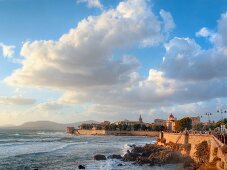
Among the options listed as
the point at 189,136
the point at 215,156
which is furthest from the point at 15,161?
the point at 215,156

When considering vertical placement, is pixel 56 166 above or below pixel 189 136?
below

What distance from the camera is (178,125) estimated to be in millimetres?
141000

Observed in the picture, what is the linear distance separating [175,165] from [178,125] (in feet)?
308

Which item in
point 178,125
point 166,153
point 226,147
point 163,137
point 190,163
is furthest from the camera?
point 178,125

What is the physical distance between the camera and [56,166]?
50.4m

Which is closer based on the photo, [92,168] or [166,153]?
[92,168]

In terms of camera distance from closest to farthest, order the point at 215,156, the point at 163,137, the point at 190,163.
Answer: the point at 215,156 → the point at 190,163 → the point at 163,137

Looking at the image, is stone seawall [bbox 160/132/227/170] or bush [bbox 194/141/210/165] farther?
bush [bbox 194/141/210/165]

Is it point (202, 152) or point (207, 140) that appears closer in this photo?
point (202, 152)

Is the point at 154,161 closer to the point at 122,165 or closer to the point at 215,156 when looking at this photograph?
the point at 122,165

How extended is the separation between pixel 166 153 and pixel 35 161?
19.0 meters

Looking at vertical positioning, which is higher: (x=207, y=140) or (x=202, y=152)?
(x=207, y=140)

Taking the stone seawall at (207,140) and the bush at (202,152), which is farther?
the bush at (202,152)

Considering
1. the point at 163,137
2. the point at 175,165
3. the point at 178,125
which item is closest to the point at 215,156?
the point at 175,165
